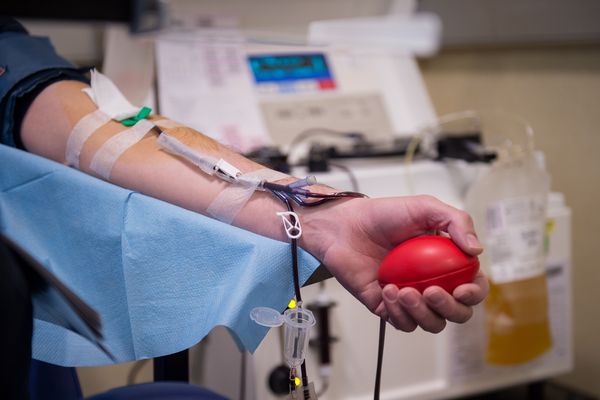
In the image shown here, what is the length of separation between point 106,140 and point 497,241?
2.59 ft

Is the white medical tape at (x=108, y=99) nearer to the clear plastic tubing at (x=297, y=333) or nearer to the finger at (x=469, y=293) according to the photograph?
the clear plastic tubing at (x=297, y=333)

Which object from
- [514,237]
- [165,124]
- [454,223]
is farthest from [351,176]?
[454,223]

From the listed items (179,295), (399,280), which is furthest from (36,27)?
(399,280)

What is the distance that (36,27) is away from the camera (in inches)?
62.7

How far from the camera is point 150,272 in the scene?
0.71 metres

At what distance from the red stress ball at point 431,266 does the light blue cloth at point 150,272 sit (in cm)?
11

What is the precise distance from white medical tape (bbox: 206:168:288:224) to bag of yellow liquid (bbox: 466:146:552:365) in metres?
0.64

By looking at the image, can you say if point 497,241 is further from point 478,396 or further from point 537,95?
point 537,95

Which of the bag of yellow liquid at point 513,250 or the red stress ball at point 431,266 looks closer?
the red stress ball at point 431,266

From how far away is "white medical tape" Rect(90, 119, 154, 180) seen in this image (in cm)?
82

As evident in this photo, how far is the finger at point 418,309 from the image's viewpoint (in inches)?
24.0

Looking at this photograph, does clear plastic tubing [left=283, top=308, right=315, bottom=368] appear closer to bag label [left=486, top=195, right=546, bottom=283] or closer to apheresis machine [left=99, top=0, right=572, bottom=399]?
apheresis machine [left=99, top=0, right=572, bottom=399]

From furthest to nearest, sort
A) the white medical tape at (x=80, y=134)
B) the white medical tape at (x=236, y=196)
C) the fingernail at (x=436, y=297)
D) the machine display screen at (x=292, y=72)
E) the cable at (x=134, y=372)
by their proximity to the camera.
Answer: the machine display screen at (x=292, y=72) < the cable at (x=134, y=372) < the white medical tape at (x=80, y=134) < the white medical tape at (x=236, y=196) < the fingernail at (x=436, y=297)

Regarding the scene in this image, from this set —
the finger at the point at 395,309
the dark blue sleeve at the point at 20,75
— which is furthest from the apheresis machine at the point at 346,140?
the finger at the point at 395,309
